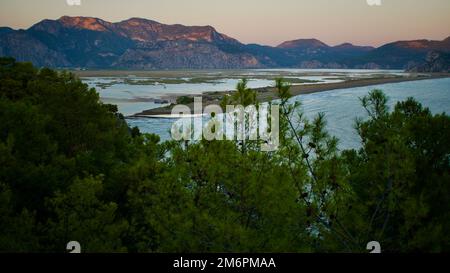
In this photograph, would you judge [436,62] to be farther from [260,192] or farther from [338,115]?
[260,192]

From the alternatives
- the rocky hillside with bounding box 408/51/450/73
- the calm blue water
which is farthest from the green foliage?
the rocky hillside with bounding box 408/51/450/73

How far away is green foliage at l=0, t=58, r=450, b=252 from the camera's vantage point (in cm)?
760

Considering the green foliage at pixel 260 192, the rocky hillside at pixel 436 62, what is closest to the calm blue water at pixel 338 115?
the green foliage at pixel 260 192

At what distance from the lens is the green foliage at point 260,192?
7598 mm

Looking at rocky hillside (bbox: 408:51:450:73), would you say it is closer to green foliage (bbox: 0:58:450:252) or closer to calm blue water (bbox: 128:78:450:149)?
calm blue water (bbox: 128:78:450:149)

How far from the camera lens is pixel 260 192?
8.02 metres

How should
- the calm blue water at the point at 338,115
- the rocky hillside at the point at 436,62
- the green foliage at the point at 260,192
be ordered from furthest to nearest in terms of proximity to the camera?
the rocky hillside at the point at 436,62 → the calm blue water at the point at 338,115 → the green foliage at the point at 260,192

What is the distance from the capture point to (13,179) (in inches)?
395

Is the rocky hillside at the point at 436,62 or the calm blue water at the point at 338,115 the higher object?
the rocky hillside at the point at 436,62

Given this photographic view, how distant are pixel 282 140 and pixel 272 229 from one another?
1.86m

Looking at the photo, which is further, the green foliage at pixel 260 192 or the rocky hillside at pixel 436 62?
the rocky hillside at pixel 436 62

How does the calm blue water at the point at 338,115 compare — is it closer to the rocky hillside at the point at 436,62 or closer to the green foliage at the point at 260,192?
the green foliage at the point at 260,192
